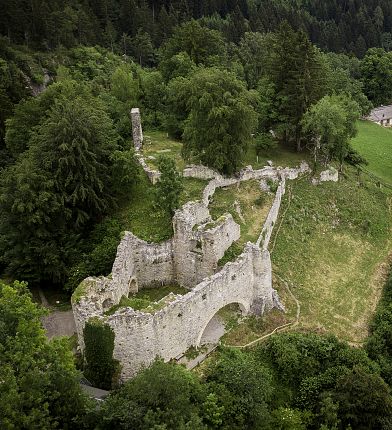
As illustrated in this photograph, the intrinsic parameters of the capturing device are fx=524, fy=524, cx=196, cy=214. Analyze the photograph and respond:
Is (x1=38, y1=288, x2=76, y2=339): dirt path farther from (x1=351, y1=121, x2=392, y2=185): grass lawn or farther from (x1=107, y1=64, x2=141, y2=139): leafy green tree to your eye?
(x1=351, y1=121, x2=392, y2=185): grass lawn

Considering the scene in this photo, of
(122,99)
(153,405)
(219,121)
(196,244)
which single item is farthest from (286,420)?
(122,99)


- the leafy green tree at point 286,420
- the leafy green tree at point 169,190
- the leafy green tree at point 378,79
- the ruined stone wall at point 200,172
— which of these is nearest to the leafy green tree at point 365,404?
the leafy green tree at point 286,420

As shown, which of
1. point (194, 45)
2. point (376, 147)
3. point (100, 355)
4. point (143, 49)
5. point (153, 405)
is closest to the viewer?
point (153, 405)

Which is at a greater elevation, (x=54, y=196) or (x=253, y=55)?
(x=253, y=55)

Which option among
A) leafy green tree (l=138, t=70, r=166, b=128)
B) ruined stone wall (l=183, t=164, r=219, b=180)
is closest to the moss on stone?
ruined stone wall (l=183, t=164, r=219, b=180)

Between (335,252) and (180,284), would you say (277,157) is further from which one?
(180,284)
